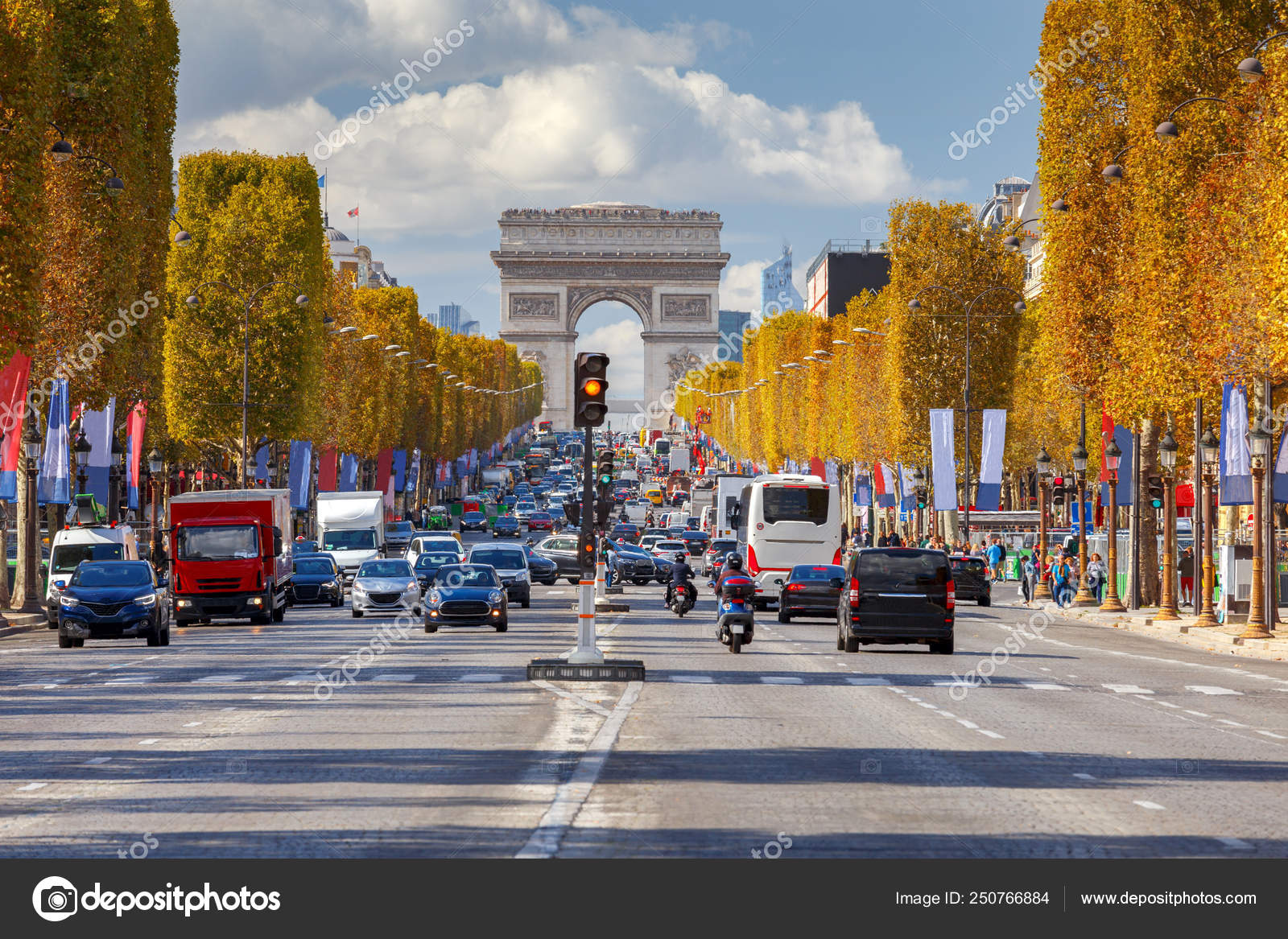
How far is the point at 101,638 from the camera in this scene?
116ft

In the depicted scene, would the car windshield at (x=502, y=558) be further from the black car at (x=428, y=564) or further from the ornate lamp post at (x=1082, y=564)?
the ornate lamp post at (x=1082, y=564)

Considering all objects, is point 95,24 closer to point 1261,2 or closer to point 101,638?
point 101,638

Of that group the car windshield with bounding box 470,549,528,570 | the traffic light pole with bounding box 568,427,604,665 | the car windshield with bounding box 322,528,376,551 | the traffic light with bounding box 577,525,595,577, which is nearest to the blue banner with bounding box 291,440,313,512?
the car windshield with bounding box 322,528,376,551

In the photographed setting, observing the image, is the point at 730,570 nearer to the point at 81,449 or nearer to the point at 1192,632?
the point at 1192,632

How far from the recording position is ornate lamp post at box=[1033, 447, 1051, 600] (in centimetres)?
5856

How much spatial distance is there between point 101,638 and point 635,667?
1435 cm

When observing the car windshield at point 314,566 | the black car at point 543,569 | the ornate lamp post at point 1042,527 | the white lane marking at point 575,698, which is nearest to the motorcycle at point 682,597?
the car windshield at point 314,566

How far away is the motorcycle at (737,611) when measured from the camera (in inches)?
1243

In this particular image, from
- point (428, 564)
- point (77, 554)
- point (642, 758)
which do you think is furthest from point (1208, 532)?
point (642, 758)

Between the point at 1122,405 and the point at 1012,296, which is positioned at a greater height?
the point at 1012,296

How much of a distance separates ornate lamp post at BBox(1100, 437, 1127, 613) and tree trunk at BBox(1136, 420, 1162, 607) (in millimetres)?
717

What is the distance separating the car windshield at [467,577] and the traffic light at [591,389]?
1430 centimetres

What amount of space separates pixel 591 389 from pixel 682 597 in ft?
65.4
